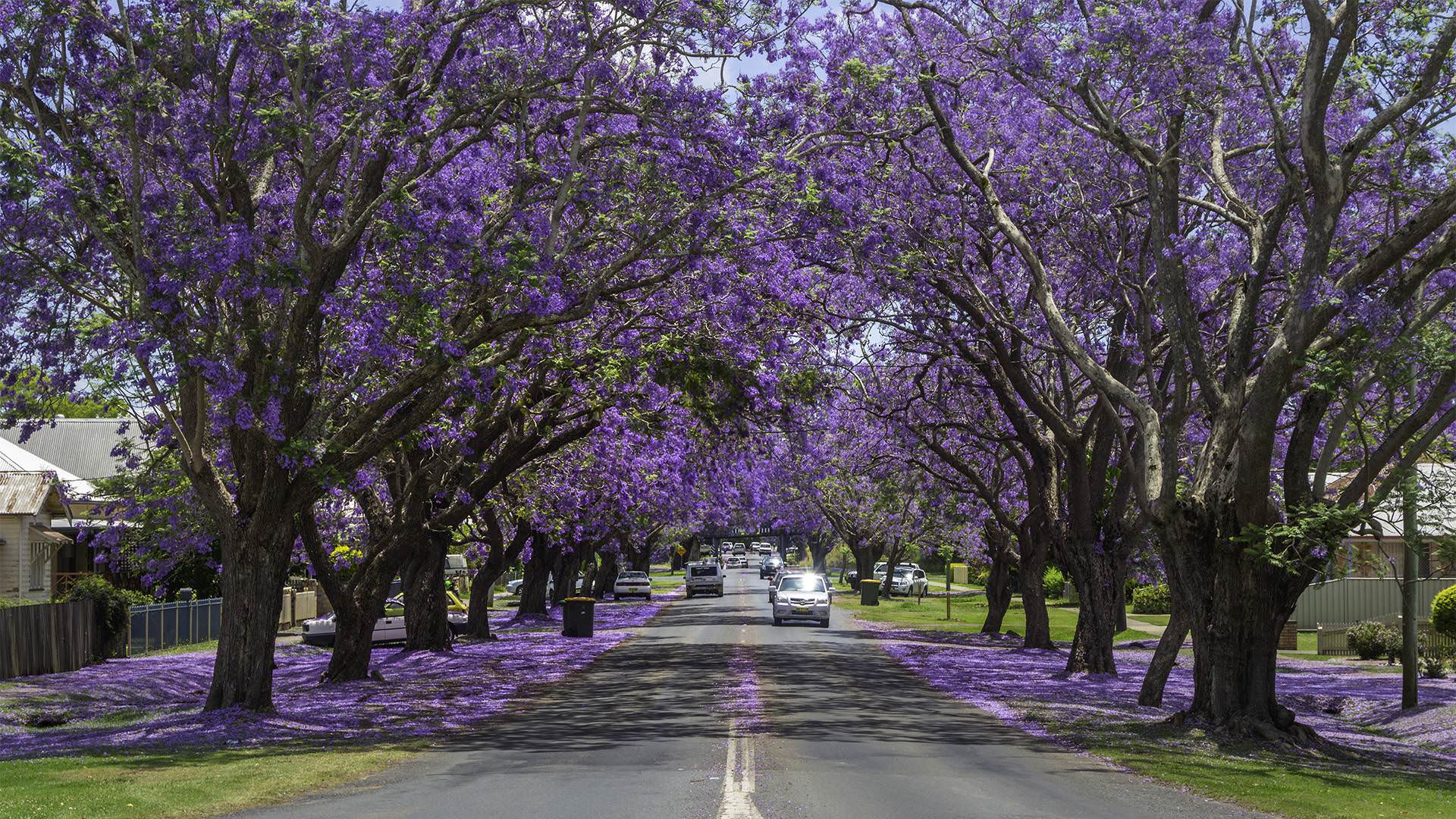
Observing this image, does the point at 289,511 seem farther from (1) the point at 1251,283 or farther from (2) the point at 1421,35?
(2) the point at 1421,35

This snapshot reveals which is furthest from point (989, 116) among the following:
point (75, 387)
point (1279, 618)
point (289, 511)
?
point (75, 387)

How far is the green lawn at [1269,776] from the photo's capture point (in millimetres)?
11750

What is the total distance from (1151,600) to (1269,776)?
3904 cm

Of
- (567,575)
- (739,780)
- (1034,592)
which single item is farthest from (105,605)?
(567,575)

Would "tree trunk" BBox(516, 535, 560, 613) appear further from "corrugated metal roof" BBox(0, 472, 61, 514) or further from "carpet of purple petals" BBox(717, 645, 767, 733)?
"carpet of purple petals" BBox(717, 645, 767, 733)

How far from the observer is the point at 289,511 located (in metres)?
18.5

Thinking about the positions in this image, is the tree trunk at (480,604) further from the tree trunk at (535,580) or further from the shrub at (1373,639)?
the shrub at (1373,639)

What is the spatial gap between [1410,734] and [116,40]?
19.1 metres

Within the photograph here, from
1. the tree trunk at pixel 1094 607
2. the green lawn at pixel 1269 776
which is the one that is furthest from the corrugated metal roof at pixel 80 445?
the green lawn at pixel 1269 776

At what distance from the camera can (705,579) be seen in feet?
233

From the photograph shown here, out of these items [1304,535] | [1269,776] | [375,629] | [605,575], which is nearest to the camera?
[1269,776]

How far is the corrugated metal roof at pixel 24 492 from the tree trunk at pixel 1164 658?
1052 inches

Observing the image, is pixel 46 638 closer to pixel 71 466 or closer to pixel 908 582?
pixel 71 466

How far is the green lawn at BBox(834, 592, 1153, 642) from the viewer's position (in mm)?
43919
